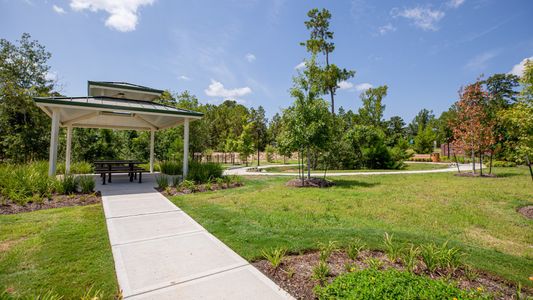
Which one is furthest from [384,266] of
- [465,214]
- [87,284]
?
[465,214]

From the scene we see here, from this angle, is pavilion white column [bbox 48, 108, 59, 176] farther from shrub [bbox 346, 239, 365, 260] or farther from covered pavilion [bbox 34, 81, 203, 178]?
shrub [bbox 346, 239, 365, 260]

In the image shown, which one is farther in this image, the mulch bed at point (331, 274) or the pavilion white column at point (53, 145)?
the pavilion white column at point (53, 145)

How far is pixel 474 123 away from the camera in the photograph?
516 inches

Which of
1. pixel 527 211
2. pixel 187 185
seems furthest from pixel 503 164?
pixel 187 185

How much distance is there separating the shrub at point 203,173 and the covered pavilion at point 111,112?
1.42 ft

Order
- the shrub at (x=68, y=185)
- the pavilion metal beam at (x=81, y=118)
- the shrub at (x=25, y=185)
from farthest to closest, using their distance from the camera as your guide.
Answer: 1. the pavilion metal beam at (x=81, y=118)
2. the shrub at (x=68, y=185)
3. the shrub at (x=25, y=185)

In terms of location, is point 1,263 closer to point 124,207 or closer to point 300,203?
point 124,207

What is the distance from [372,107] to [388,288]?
106 ft

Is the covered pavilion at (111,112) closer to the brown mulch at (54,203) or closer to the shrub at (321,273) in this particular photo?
the brown mulch at (54,203)

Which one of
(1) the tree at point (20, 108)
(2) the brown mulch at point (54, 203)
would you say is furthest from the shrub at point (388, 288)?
(1) the tree at point (20, 108)

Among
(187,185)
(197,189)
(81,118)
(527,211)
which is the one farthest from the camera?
(81,118)

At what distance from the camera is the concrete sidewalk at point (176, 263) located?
2527 mm

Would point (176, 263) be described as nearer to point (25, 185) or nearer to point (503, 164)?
point (25, 185)

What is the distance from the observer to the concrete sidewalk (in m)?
2.53
